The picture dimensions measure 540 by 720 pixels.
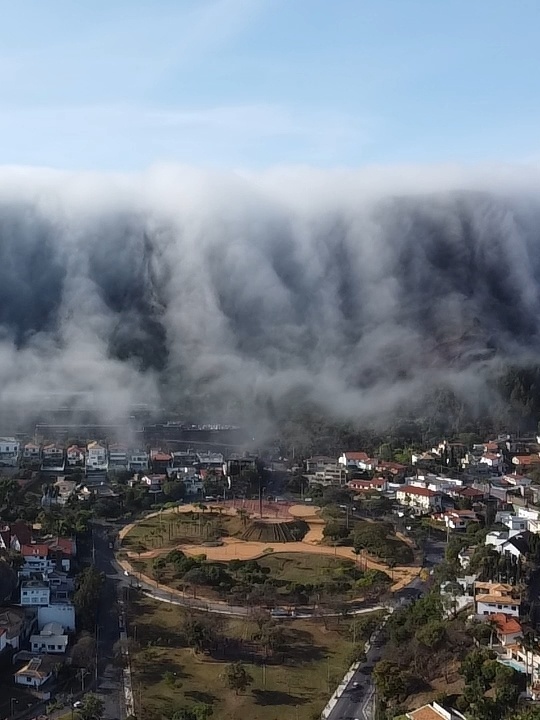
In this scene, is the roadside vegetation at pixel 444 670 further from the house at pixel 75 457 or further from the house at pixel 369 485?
the house at pixel 75 457

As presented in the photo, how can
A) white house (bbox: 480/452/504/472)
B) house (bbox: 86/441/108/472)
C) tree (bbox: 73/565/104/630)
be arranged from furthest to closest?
white house (bbox: 480/452/504/472) < house (bbox: 86/441/108/472) < tree (bbox: 73/565/104/630)

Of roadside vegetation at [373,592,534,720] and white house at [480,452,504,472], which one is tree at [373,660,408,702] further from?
white house at [480,452,504,472]

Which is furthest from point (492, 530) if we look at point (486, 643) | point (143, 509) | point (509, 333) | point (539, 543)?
point (509, 333)

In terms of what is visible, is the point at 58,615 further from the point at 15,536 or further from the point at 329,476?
the point at 329,476

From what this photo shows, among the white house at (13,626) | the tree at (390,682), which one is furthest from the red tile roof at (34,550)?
the tree at (390,682)

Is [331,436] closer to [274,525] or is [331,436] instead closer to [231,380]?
[231,380]

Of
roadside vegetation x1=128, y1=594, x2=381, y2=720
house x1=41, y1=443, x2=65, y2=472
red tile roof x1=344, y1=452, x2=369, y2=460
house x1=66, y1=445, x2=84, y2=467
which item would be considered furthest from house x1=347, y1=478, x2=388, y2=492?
roadside vegetation x1=128, y1=594, x2=381, y2=720
